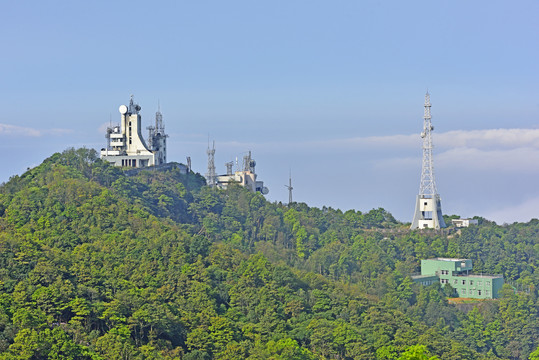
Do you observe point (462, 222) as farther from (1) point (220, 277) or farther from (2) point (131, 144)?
(1) point (220, 277)

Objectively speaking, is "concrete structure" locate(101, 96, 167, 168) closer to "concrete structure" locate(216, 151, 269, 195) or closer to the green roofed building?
"concrete structure" locate(216, 151, 269, 195)

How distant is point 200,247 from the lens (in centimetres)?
7312

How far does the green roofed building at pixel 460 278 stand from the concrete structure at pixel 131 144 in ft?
79.8

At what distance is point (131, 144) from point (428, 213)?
92.8ft

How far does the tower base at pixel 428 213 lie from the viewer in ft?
340

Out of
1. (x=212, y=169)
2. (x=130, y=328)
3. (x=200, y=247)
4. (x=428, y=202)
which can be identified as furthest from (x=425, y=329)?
(x=212, y=169)

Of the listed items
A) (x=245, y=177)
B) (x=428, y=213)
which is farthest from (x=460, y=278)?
(x=245, y=177)

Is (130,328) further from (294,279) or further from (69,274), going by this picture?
(294,279)

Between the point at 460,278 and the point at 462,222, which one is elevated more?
the point at 462,222

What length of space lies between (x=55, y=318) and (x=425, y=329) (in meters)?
24.8

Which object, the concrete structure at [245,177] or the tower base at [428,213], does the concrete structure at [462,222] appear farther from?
the concrete structure at [245,177]

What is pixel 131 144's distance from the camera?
9544cm

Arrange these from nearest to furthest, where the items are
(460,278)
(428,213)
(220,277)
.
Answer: (220,277)
(460,278)
(428,213)

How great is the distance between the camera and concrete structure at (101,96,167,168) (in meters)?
93.4
